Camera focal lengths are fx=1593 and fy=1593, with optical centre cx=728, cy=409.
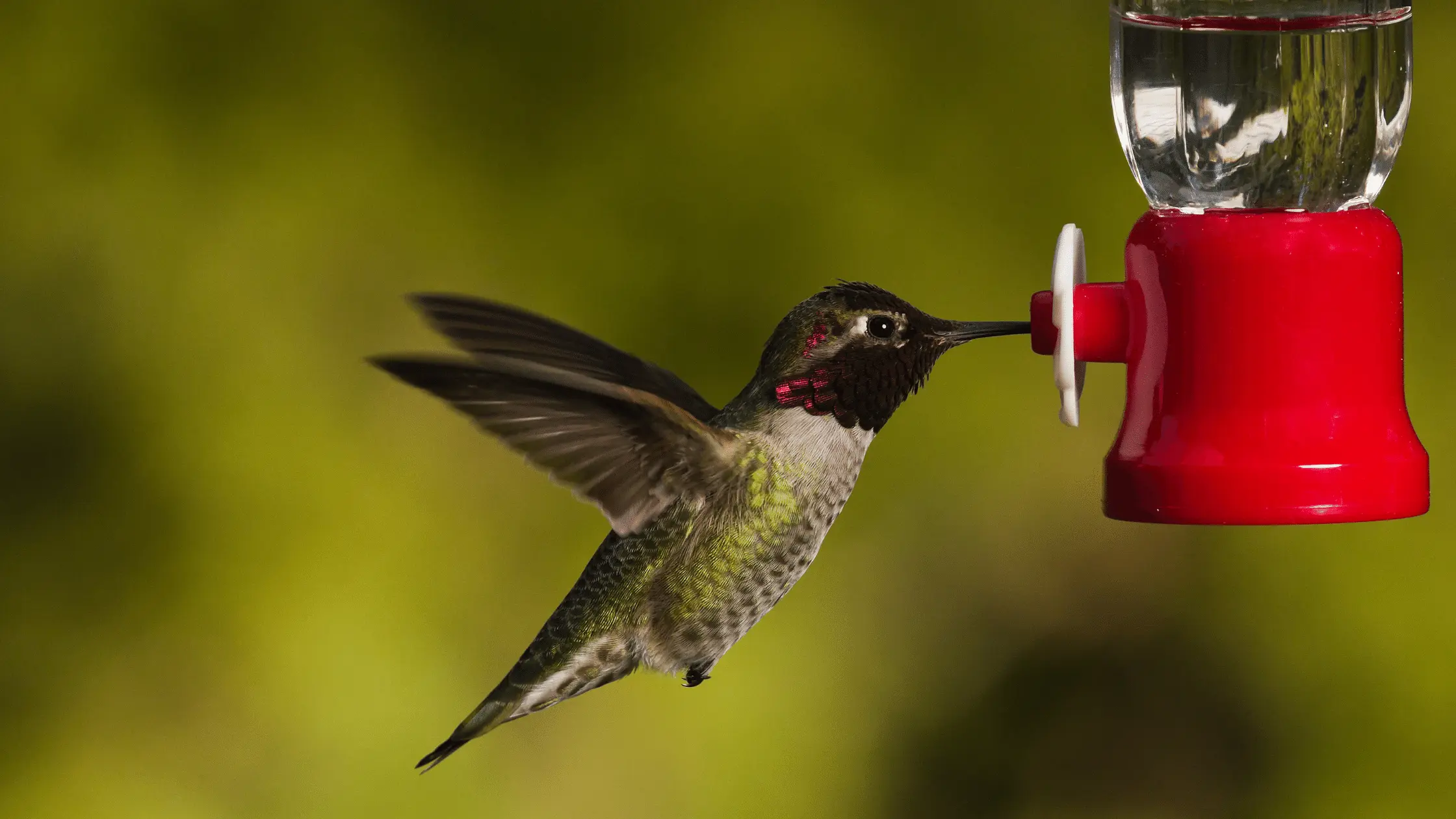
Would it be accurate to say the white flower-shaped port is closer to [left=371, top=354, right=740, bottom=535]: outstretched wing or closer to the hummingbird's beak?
the hummingbird's beak

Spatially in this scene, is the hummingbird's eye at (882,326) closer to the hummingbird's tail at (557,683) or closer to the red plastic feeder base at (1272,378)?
the red plastic feeder base at (1272,378)

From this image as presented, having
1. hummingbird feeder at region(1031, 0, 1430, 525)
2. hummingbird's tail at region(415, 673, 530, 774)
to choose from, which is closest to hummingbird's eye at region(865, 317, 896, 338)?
hummingbird feeder at region(1031, 0, 1430, 525)

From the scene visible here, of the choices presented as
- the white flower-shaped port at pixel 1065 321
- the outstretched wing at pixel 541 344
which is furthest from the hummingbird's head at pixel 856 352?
the outstretched wing at pixel 541 344

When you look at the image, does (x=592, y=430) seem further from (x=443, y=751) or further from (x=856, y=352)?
(x=443, y=751)

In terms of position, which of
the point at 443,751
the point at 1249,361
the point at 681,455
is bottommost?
the point at 443,751

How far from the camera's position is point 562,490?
3482 millimetres

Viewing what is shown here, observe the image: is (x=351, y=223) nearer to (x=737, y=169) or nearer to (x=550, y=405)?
(x=737, y=169)

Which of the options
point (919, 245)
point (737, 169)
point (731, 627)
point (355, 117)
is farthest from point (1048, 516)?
point (355, 117)

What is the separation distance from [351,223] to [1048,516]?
1.73 metres

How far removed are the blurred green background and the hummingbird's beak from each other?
1.57 metres

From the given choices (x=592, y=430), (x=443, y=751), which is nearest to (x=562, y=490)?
(x=443, y=751)

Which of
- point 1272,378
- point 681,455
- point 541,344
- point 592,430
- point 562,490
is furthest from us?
point 562,490

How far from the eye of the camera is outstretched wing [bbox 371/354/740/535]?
A: 5.40 feet

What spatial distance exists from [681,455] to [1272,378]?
27.8 inches
